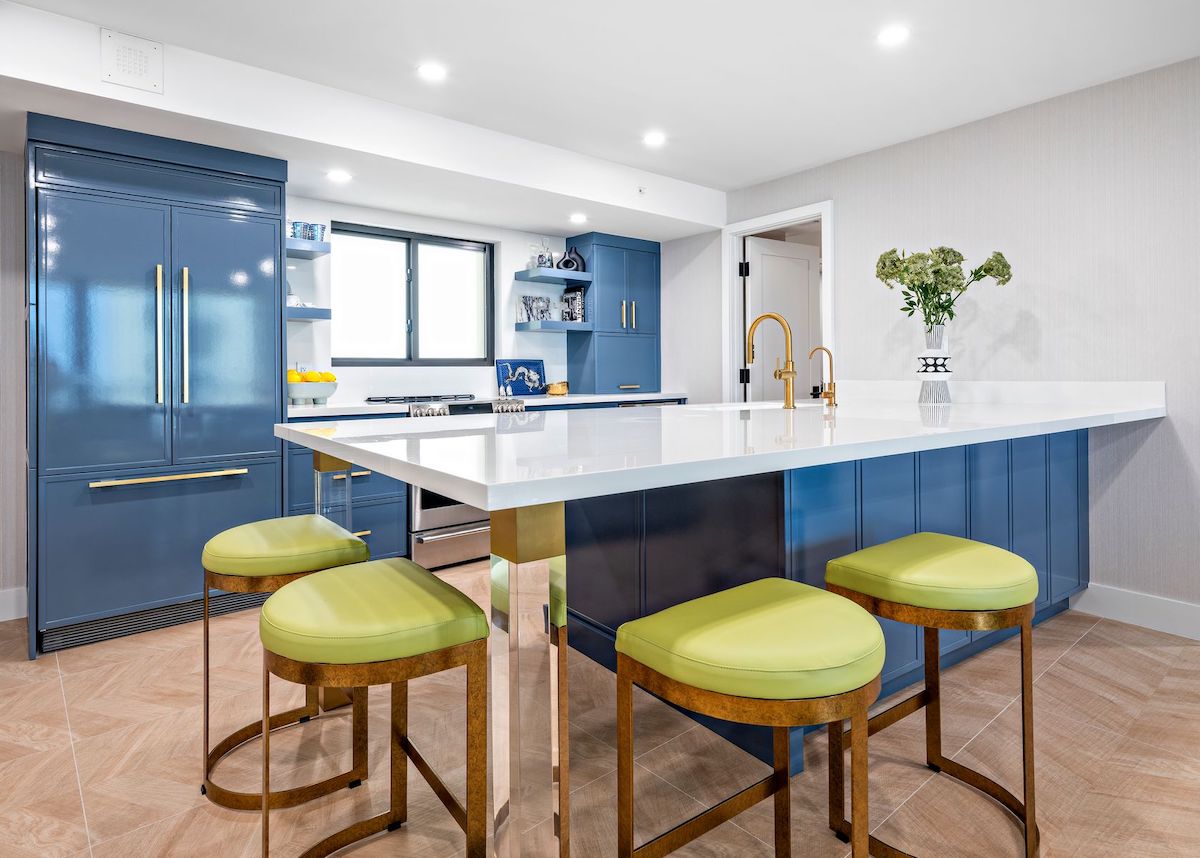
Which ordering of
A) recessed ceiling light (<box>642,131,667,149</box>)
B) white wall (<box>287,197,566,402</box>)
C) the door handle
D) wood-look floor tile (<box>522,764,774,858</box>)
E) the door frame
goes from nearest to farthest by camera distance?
wood-look floor tile (<box>522,764,774,858</box>) < the door handle < recessed ceiling light (<box>642,131,667,149</box>) < white wall (<box>287,197,566,402</box>) < the door frame

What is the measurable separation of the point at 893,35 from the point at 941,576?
7.71 feet

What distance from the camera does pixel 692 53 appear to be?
9.57 ft

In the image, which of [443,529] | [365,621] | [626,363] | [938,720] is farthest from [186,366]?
[938,720]

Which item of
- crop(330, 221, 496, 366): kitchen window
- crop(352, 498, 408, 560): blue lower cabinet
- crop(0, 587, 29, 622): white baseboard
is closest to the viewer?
crop(0, 587, 29, 622): white baseboard

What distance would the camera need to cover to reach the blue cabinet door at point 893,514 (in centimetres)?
196

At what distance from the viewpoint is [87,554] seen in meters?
2.88

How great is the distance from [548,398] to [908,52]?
2819 millimetres

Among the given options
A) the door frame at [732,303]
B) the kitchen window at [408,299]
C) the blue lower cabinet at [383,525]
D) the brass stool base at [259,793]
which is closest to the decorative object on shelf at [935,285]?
the door frame at [732,303]

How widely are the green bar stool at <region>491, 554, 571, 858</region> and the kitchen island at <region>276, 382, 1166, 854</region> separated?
0.02 metres

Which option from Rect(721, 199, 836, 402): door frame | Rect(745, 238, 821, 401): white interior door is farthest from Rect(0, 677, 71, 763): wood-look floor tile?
Rect(745, 238, 821, 401): white interior door

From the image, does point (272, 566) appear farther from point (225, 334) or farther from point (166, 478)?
point (225, 334)

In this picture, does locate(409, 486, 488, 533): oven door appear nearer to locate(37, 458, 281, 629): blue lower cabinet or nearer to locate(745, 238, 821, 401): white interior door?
locate(37, 458, 281, 629): blue lower cabinet

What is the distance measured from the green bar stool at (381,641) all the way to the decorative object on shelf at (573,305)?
13.2 ft

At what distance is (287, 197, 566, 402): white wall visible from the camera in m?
4.15
